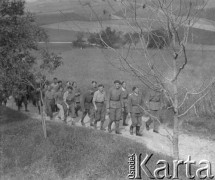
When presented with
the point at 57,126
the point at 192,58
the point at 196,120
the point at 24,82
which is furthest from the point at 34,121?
the point at 192,58

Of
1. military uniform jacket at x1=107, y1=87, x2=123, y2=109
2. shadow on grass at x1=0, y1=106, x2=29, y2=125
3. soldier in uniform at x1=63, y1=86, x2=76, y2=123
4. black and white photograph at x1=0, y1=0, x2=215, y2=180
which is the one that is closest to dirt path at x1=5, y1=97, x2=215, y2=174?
black and white photograph at x1=0, y1=0, x2=215, y2=180

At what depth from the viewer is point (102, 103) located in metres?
13.7

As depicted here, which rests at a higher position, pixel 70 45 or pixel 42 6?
pixel 42 6

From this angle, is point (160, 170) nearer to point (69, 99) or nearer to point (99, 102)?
point (99, 102)

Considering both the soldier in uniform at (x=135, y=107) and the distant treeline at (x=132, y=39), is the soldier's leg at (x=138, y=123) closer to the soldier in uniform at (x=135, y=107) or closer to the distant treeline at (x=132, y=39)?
the soldier in uniform at (x=135, y=107)

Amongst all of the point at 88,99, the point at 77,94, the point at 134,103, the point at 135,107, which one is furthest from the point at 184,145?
the point at 77,94

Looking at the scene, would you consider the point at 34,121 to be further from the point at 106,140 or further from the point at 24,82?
the point at 106,140

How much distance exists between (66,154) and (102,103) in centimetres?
254

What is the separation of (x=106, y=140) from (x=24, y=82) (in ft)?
11.6

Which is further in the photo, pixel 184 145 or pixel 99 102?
pixel 99 102

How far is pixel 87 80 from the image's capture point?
74.4ft

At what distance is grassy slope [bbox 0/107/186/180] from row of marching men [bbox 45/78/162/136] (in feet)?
2.41

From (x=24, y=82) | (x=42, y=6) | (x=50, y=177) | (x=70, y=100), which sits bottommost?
(x=50, y=177)

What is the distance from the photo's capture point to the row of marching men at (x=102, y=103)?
43.8 ft
